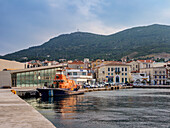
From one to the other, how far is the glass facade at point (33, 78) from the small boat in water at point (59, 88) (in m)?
6.60

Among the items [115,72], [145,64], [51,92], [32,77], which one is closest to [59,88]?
[51,92]

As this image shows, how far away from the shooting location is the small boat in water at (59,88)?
1847 inches

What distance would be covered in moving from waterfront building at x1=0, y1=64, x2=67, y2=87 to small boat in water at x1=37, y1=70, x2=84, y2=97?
689 centimetres

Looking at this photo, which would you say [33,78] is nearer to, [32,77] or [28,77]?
[32,77]

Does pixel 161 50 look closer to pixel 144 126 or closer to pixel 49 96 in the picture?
pixel 49 96

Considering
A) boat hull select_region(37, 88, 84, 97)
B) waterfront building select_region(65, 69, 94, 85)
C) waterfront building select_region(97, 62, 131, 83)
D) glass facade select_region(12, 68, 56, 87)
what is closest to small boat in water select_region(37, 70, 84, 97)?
boat hull select_region(37, 88, 84, 97)

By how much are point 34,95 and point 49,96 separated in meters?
4.13

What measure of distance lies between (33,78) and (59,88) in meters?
11.1

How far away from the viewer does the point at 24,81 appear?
57.0 metres

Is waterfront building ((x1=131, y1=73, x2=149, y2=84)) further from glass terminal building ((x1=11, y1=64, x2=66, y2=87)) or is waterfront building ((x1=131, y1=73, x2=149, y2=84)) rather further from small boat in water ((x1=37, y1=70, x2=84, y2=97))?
small boat in water ((x1=37, y1=70, x2=84, y2=97))

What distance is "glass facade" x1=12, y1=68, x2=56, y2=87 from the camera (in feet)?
185

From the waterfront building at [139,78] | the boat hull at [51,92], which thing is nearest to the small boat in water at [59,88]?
the boat hull at [51,92]

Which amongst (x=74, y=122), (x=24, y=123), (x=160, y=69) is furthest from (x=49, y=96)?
(x=160, y=69)

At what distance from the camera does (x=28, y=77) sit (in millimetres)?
57031
